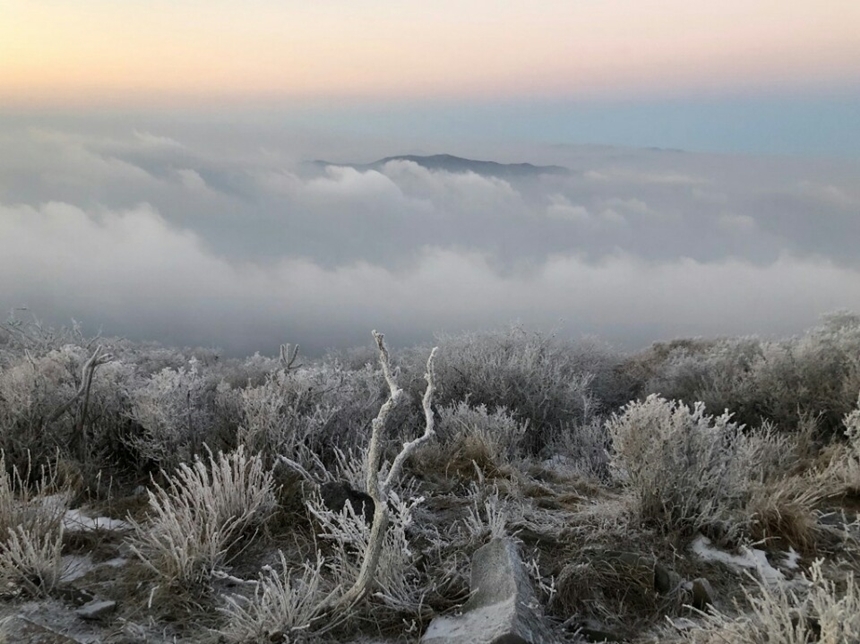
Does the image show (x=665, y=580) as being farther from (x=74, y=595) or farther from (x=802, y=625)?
(x=74, y=595)

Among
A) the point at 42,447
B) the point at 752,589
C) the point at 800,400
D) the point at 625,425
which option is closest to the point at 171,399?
the point at 42,447

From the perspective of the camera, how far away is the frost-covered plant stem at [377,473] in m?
2.94

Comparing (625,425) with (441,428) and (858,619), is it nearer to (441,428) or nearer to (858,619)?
(858,619)

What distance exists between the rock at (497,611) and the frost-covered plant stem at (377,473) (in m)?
0.41

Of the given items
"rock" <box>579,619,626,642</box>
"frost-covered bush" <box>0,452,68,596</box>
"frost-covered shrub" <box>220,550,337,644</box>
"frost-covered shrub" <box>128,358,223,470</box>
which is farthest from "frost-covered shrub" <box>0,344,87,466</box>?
"rock" <box>579,619,626,642</box>

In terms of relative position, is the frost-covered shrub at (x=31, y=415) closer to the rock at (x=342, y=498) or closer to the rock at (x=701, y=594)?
the rock at (x=342, y=498)

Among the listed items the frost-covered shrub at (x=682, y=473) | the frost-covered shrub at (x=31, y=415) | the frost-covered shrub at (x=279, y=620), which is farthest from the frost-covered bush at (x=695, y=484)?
the frost-covered shrub at (x=31, y=415)

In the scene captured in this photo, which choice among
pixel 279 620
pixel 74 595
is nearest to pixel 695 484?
pixel 279 620

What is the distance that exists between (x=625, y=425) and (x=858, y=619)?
235 cm

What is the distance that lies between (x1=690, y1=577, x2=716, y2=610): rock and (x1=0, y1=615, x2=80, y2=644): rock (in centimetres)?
310

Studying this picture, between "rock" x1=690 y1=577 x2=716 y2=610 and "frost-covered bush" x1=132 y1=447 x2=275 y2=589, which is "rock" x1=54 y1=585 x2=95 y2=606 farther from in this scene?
"rock" x1=690 y1=577 x2=716 y2=610

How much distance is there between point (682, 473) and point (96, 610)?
3524 millimetres

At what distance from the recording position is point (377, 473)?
3.03 meters

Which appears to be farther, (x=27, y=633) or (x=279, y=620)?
(x=279, y=620)
